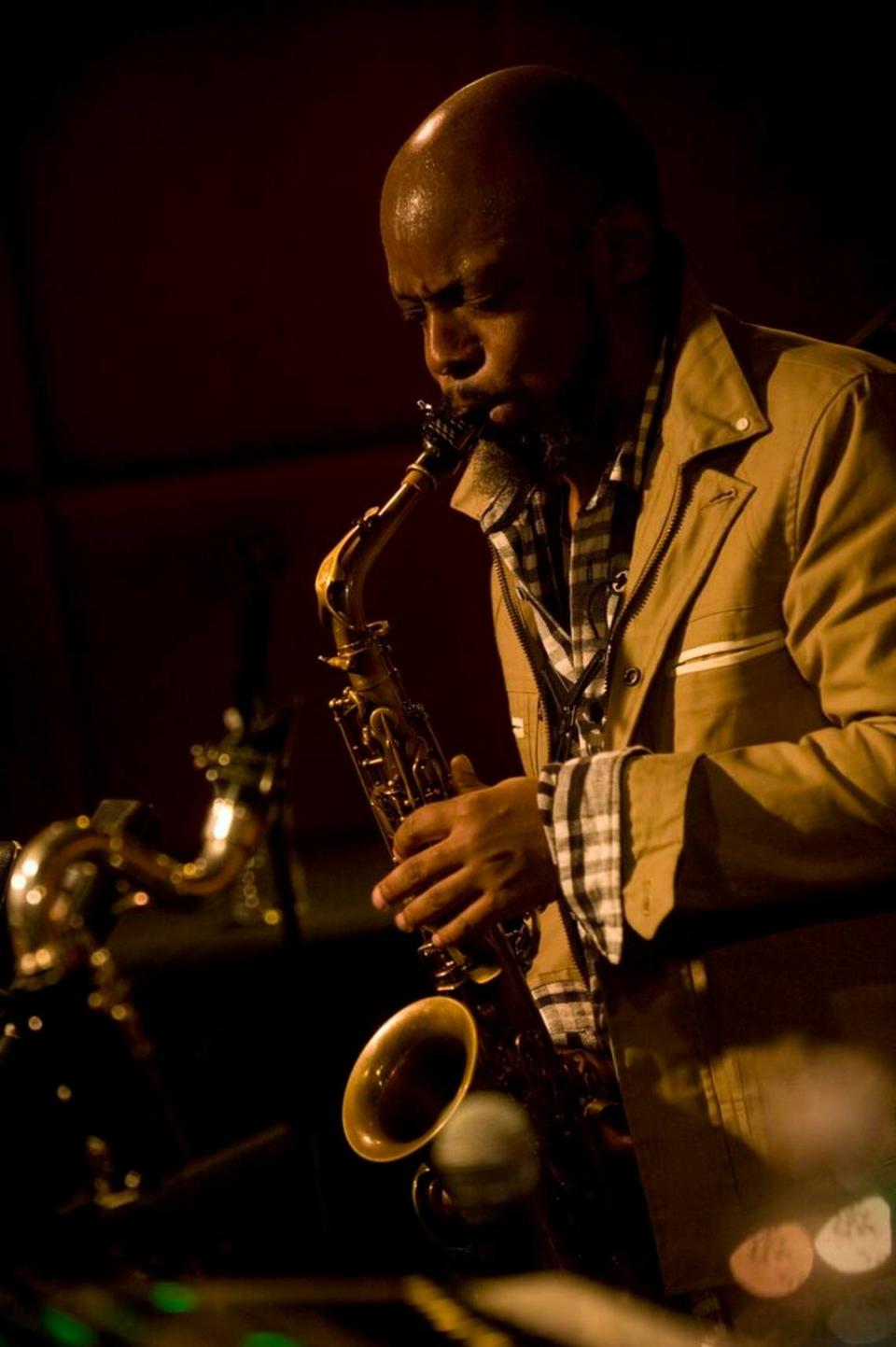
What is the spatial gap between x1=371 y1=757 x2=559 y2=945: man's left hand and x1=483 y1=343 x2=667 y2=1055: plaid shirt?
0.06 metres

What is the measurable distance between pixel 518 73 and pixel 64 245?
7.08ft

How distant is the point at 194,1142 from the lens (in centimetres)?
307

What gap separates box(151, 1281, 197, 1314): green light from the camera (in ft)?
3.02

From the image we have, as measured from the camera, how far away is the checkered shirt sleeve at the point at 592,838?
1618 millimetres

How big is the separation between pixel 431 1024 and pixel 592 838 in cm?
73

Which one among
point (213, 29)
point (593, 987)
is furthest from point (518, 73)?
point (213, 29)

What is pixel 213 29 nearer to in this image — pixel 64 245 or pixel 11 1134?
pixel 64 245

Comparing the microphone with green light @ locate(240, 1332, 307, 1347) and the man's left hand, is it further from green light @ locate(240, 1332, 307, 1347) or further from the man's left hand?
green light @ locate(240, 1332, 307, 1347)

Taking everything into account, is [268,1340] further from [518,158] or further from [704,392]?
[518,158]

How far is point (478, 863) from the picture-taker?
175 centimetres

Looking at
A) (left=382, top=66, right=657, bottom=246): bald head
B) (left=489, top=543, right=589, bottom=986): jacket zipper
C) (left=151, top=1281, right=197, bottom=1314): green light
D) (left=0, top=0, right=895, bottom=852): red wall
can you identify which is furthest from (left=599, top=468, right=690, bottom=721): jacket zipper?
(left=0, top=0, right=895, bottom=852): red wall

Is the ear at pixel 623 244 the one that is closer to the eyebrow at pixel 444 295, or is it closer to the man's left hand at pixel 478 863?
the eyebrow at pixel 444 295

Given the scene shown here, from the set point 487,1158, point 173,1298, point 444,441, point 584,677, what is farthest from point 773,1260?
point 444,441

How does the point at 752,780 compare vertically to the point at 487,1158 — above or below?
above
